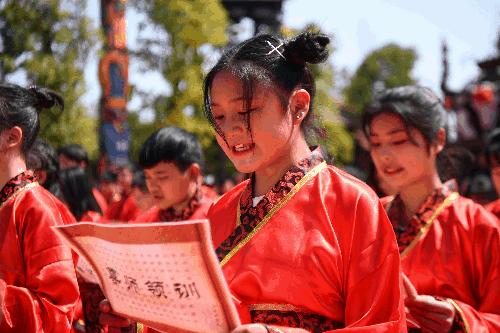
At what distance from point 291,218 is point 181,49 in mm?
16941

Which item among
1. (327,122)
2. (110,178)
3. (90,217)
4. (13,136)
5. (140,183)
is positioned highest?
(13,136)

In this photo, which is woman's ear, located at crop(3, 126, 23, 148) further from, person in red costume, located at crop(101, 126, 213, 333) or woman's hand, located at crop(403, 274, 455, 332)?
woman's hand, located at crop(403, 274, 455, 332)

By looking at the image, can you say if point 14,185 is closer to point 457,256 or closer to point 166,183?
point 166,183

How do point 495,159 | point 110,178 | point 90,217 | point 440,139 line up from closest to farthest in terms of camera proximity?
point 440,139 → point 495,159 → point 90,217 → point 110,178

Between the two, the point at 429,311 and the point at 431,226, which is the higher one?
the point at 431,226

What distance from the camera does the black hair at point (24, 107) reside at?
2.60 meters

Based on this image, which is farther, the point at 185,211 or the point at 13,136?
the point at 185,211

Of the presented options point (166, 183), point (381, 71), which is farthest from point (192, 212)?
point (381, 71)

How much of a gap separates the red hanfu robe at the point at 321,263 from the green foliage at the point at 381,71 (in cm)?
4464

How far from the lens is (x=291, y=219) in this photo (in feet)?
6.22

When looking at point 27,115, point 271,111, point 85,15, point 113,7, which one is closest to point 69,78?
point 85,15

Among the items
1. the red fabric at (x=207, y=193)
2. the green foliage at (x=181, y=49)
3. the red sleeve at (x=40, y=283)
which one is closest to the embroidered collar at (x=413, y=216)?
the red sleeve at (x=40, y=283)

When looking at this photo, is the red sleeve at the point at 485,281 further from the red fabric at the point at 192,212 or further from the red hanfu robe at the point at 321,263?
the red fabric at the point at 192,212

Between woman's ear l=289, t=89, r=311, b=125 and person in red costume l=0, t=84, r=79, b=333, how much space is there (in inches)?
38.6
